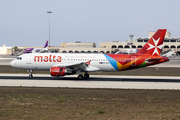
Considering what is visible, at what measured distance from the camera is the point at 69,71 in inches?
1468

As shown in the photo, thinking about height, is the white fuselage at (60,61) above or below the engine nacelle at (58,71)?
above

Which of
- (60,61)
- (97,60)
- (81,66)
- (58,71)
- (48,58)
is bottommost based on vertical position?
(58,71)

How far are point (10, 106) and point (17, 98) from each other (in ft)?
10.6

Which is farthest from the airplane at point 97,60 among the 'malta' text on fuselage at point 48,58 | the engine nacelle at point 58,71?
the engine nacelle at point 58,71

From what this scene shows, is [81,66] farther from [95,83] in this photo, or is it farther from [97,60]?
[95,83]

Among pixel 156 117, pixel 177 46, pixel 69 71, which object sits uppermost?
pixel 177 46

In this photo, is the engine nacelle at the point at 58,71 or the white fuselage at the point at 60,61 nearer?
the engine nacelle at the point at 58,71

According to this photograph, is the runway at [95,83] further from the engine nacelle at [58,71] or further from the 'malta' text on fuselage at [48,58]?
the 'malta' text on fuselage at [48,58]

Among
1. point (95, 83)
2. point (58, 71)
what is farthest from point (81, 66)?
point (95, 83)

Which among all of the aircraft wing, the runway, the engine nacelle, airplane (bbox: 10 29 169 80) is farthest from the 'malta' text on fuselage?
the runway

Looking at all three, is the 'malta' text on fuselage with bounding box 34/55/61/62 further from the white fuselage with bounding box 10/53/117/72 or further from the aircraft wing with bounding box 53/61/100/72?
the aircraft wing with bounding box 53/61/100/72

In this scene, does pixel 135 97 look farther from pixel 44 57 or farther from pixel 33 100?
pixel 44 57

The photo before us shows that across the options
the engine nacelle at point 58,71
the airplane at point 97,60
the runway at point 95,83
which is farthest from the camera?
the airplane at point 97,60

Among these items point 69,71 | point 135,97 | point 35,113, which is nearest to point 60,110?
point 35,113
